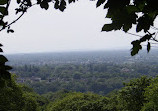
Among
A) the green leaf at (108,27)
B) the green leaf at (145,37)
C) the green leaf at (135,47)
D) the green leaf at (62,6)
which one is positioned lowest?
the green leaf at (135,47)

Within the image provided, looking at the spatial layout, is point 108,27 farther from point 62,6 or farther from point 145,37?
point 62,6

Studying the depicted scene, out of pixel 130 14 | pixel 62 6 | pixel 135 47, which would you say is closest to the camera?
pixel 130 14

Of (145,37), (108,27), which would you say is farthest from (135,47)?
(108,27)

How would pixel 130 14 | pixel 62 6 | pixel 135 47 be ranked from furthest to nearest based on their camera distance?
pixel 62 6, pixel 135 47, pixel 130 14

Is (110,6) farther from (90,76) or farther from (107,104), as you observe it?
(90,76)

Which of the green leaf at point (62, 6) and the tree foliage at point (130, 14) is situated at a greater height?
the green leaf at point (62, 6)

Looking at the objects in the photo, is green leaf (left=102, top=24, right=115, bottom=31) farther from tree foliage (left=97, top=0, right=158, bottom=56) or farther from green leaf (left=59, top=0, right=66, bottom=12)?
green leaf (left=59, top=0, right=66, bottom=12)

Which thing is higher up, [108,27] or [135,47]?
[108,27]

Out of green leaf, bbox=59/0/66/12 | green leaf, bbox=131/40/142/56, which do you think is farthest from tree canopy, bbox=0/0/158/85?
green leaf, bbox=59/0/66/12

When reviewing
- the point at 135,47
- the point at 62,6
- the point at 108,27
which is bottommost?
the point at 135,47

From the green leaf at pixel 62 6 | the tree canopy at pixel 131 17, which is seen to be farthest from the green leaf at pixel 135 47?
the green leaf at pixel 62 6

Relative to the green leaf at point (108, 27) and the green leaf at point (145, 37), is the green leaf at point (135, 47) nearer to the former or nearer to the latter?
the green leaf at point (145, 37)

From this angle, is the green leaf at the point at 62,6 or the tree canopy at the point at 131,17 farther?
the green leaf at the point at 62,6
